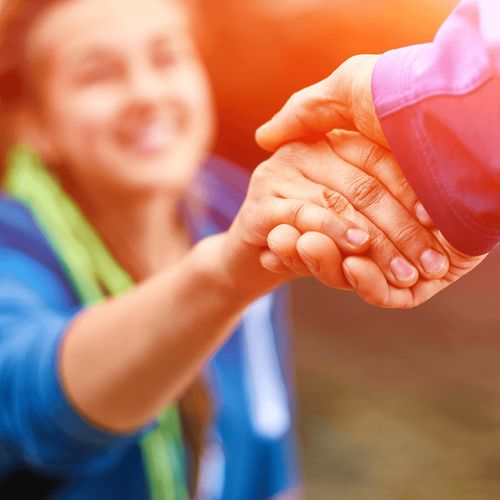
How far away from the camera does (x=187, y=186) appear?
2.87ft

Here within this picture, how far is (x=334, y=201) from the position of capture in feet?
1.19

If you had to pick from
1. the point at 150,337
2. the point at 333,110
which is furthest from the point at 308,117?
the point at 150,337

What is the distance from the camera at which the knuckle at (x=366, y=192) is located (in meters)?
0.36

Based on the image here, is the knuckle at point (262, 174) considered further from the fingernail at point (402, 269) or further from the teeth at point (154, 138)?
the teeth at point (154, 138)

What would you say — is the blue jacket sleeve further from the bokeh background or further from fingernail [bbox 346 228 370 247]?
the bokeh background

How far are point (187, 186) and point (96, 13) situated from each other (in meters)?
0.21

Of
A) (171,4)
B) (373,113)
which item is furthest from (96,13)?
(373,113)

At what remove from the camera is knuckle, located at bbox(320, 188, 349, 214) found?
361mm

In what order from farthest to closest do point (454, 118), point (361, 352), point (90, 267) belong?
point (361, 352) → point (90, 267) → point (454, 118)

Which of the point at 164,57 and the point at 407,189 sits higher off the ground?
the point at 407,189

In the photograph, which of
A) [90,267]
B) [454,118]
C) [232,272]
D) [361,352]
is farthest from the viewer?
[361,352]

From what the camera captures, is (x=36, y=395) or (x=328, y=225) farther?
(x=36, y=395)

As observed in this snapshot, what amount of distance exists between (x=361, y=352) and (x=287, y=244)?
1881 millimetres

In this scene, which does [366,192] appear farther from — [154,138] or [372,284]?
[154,138]
